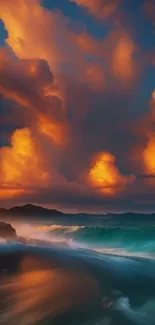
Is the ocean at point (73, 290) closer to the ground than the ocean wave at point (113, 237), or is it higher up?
closer to the ground

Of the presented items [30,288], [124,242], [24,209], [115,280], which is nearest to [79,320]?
[30,288]

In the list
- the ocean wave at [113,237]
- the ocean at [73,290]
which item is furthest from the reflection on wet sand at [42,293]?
the ocean wave at [113,237]

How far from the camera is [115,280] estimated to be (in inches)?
509

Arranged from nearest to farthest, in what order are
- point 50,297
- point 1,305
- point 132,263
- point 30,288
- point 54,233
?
point 1,305 → point 50,297 → point 30,288 → point 132,263 → point 54,233

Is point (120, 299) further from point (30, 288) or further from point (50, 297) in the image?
point (30, 288)

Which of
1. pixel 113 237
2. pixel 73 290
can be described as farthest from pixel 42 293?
pixel 113 237

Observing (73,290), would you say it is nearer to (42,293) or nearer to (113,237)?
(42,293)

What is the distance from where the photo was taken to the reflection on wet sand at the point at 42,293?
7984mm

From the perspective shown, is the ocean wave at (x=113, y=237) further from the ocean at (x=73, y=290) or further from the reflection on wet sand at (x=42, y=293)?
the reflection on wet sand at (x=42, y=293)

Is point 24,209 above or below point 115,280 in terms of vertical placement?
above

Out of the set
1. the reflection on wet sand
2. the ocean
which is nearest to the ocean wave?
the ocean

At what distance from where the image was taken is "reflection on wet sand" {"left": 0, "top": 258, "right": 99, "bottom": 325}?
7984 mm

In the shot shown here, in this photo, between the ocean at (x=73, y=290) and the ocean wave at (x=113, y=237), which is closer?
the ocean at (x=73, y=290)

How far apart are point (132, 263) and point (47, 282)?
735 cm
